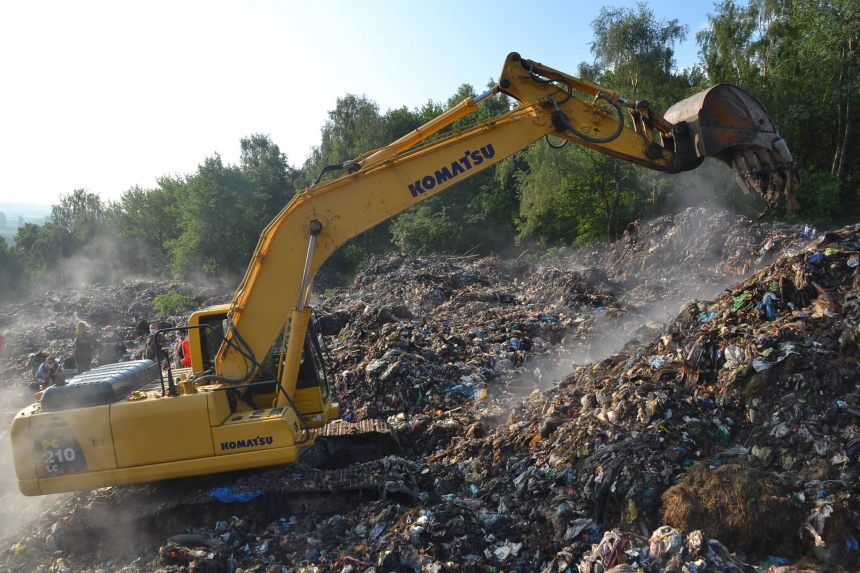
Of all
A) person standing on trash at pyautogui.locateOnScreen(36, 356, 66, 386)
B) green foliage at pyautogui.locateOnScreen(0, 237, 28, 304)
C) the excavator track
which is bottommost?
the excavator track

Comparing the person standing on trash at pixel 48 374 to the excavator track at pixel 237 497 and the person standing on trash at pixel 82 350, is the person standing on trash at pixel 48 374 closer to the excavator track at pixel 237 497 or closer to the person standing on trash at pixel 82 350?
the person standing on trash at pixel 82 350

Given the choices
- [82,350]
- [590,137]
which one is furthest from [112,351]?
[590,137]

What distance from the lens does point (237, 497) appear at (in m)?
5.45

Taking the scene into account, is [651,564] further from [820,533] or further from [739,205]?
[739,205]

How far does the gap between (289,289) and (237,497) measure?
77.1 inches

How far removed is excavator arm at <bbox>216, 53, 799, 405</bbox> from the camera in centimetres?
546

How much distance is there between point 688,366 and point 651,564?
2.90m

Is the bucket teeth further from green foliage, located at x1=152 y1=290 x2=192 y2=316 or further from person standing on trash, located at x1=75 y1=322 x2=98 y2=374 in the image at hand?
green foliage, located at x1=152 y1=290 x2=192 y2=316

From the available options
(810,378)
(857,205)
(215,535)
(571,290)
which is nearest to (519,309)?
(571,290)

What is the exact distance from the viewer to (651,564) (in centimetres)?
383

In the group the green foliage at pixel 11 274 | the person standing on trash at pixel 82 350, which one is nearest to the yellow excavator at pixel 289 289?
the person standing on trash at pixel 82 350

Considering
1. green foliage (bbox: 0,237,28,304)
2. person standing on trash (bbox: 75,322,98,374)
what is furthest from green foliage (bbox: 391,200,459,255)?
green foliage (bbox: 0,237,28,304)

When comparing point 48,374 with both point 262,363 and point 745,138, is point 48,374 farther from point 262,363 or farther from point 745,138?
point 745,138

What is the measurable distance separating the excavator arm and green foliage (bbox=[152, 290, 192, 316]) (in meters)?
17.4
